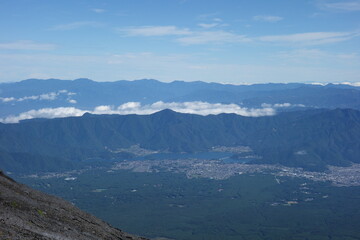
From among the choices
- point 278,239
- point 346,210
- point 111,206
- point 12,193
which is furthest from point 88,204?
point 12,193

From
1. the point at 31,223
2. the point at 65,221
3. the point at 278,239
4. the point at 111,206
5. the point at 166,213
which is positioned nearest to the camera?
the point at 31,223

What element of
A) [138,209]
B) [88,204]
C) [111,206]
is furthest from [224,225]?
[88,204]

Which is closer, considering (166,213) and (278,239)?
(278,239)

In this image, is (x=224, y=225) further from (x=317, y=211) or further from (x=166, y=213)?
(x=317, y=211)

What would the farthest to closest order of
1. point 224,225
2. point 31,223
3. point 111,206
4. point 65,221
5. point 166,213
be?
point 111,206 < point 166,213 < point 224,225 < point 65,221 < point 31,223

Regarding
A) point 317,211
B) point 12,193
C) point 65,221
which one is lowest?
point 317,211

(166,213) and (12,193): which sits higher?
(12,193)
